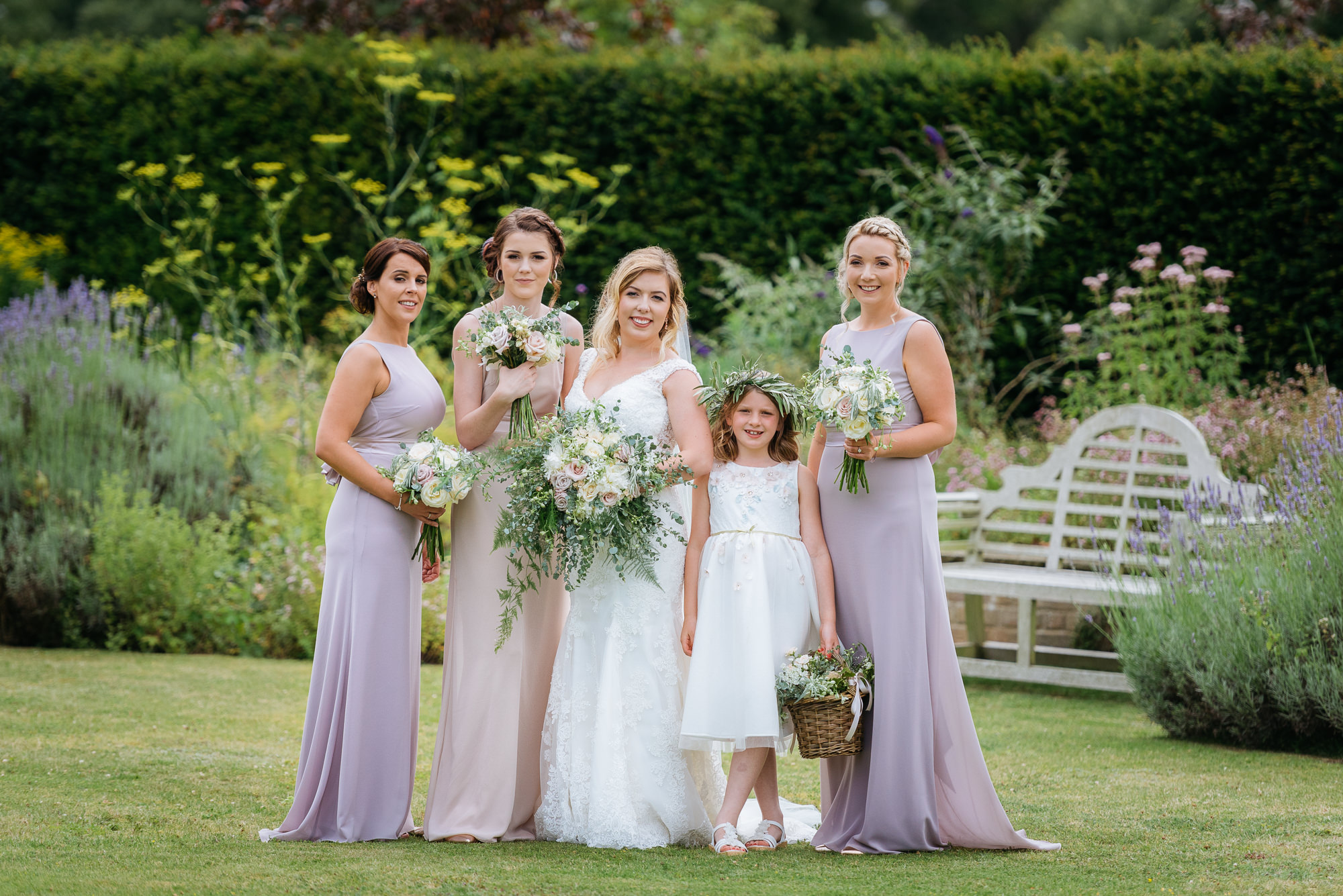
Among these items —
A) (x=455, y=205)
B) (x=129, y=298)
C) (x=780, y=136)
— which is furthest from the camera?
(x=780, y=136)

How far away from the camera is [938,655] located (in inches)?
166

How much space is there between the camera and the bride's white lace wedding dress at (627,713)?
418 centimetres

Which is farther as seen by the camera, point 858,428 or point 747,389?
point 747,389

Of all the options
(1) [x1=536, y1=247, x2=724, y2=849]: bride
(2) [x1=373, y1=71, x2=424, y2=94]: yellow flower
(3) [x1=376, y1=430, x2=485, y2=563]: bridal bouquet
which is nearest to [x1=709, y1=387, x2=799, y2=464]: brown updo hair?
(1) [x1=536, y1=247, x2=724, y2=849]: bride

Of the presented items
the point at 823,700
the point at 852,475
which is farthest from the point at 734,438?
the point at 823,700

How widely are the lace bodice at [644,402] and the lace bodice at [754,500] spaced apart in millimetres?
248

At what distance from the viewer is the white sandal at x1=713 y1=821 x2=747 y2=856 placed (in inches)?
161

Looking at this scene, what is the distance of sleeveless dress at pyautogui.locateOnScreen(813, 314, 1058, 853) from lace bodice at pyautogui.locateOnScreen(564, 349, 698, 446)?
0.57 m

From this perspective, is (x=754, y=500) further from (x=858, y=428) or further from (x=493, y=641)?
(x=493, y=641)

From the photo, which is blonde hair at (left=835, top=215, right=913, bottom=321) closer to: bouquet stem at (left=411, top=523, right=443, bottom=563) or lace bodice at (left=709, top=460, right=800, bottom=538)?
lace bodice at (left=709, top=460, right=800, bottom=538)

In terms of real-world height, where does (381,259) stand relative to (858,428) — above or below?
above

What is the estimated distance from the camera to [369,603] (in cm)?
428

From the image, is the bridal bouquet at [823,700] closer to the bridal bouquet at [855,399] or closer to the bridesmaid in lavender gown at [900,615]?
the bridesmaid in lavender gown at [900,615]

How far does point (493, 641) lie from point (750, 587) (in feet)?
3.07
